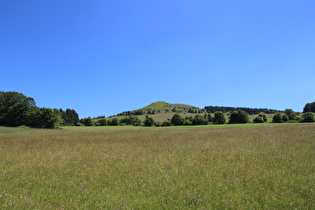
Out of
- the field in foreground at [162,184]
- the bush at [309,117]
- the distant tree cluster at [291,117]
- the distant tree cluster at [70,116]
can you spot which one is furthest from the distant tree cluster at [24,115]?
the bush at [309,117]

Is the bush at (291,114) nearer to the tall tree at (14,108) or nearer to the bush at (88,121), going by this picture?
the bush at (88,121)

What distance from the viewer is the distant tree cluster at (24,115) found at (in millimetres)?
65125

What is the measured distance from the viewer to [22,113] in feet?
220

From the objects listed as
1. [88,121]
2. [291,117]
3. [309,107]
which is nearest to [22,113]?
[88,121]

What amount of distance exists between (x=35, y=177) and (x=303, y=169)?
11.0m

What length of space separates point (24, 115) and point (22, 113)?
3.43ft

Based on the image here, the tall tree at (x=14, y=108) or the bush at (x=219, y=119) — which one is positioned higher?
the tall tree at (x=14, y=108)

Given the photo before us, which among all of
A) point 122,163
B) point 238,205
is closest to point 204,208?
point 238,205

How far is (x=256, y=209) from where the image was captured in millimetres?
4383

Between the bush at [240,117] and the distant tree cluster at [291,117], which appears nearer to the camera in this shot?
the distant tree cluster at [291,117]

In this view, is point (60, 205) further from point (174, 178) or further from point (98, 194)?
point (174, 178)

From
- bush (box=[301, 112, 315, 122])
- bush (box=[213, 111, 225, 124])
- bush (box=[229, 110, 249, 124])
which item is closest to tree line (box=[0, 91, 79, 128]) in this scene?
bush (box=[213, 111, 225, 124])

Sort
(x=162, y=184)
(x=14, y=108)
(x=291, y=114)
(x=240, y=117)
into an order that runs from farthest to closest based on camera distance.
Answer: (x=291, y=114)
(x=240, y=117)
(x=14, y=108)
(x=162, y=184)

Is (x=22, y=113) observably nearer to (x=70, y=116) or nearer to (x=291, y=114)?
(x=70, y=116)
